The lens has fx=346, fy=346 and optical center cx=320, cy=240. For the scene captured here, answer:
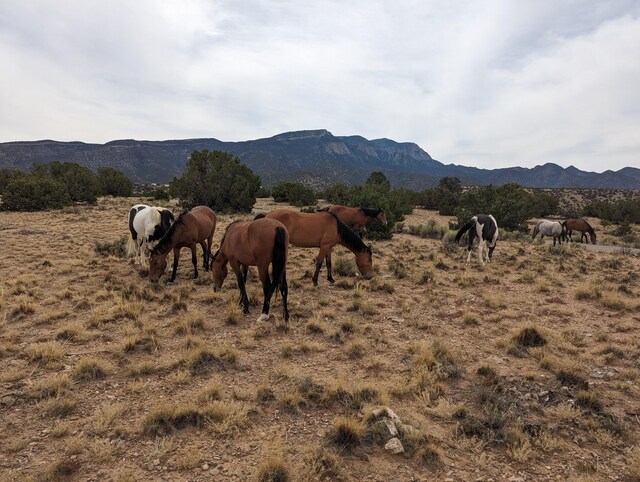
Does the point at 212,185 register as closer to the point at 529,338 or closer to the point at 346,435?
the point at 529,338

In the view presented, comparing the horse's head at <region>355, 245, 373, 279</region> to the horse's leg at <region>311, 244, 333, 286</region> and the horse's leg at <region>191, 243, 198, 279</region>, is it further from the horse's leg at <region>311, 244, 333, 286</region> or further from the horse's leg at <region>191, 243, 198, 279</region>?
the horse's leg at <region>191, 243, 198, 279</region>

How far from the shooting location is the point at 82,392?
4.46 meters

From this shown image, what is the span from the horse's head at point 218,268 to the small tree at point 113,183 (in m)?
37.2

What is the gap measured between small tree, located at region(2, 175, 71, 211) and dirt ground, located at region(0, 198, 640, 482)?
67.1 ft

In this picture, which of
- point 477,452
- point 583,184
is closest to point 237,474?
point 477,452

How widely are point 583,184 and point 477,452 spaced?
182 m

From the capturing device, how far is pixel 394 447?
3.57m

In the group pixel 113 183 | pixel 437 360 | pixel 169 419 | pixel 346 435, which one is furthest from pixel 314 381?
pixel 113 183

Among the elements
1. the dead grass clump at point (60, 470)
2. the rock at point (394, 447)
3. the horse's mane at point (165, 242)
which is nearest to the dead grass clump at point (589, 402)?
the rock at point (394, 447)

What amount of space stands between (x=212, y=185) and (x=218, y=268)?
19253mm

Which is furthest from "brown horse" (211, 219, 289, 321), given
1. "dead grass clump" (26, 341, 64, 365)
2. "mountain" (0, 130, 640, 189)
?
"mountain" (0, 130, 640, 189)

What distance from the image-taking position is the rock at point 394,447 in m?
3.55

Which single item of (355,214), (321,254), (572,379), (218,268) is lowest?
(572,379)

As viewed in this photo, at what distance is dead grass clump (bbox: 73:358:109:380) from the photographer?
4.75m
